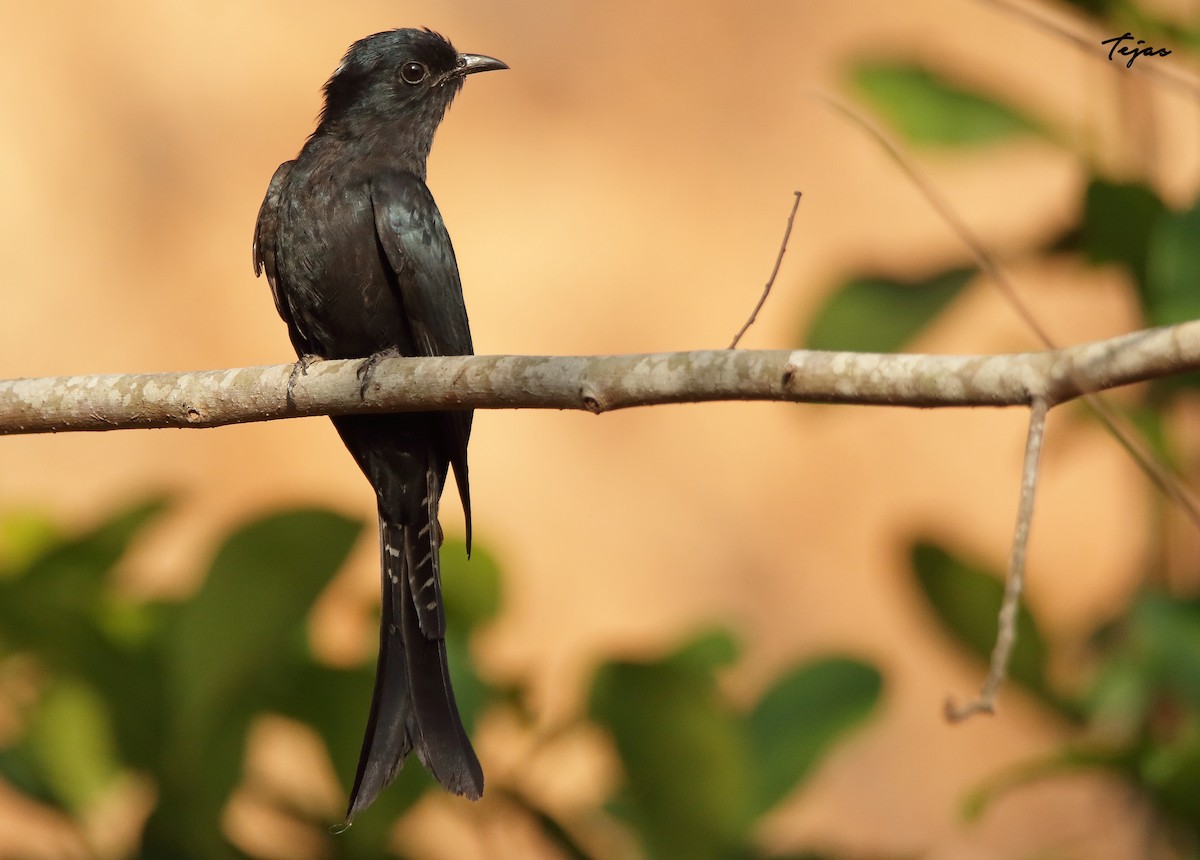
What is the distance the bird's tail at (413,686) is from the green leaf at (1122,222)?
1719 mm

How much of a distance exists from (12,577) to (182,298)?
5.01 metres

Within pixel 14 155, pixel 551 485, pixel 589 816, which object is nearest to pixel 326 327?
pixel 589 816

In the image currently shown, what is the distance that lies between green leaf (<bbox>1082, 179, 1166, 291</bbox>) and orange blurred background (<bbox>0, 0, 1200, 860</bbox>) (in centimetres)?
428

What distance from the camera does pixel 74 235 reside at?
7.68 meters

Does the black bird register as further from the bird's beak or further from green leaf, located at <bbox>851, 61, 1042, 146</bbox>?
green leaf, located at <bbox>851, 61, 1042, 146</bbox>

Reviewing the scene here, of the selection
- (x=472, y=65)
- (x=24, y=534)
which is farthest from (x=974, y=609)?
(x=24, y=534)

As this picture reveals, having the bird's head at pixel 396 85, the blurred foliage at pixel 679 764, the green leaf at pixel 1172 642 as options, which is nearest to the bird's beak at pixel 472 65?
the bird's head at pixel 396 85

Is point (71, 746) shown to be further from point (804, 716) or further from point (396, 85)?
point (396, 85)

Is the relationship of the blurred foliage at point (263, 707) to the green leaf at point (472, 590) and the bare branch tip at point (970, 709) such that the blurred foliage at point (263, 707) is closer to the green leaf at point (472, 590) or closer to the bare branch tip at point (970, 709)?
the green leaf at point (472, 590)

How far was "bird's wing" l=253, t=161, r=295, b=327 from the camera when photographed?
132 inches

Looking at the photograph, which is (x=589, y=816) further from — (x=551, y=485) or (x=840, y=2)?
(x=840, y=2)

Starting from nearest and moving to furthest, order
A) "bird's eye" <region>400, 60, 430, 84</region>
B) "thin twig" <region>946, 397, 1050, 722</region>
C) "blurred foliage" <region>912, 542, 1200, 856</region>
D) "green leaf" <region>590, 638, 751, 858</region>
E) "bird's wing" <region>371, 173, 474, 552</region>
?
1. "thin twig" <region>946, 397, 1050, 722</region>
2. "blurred foliage" <region>912, 542, 1200, 856</region>
3. "green leaf" <region>590, 638, 751, 858</region>
4. "bird's wing" <region>371, 173, 474, 552</region>
5. "bird's eye" <region>400, 60, 430, 84</region>

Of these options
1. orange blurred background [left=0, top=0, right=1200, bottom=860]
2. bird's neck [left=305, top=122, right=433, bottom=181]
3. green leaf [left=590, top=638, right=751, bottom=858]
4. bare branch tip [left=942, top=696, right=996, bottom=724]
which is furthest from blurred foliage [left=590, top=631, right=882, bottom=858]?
orange blurred background [left=0, top=0, right=1200, bottom=860]

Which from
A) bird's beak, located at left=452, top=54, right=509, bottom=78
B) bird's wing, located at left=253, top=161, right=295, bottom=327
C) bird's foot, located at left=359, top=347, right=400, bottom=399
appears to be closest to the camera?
bird's foot, located at left=359, top=347, right=400, bottom=399
